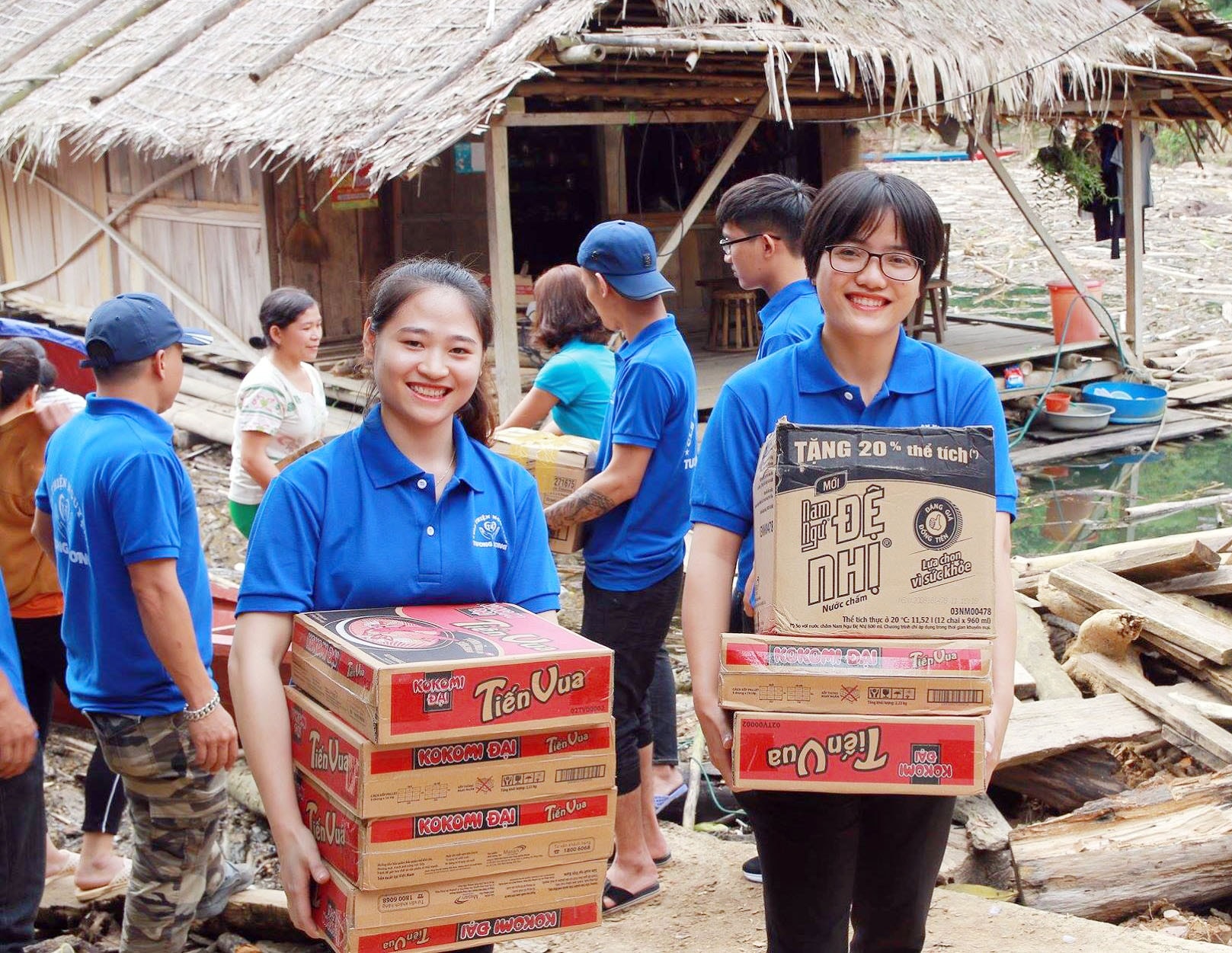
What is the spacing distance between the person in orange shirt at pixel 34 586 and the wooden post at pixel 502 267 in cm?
479

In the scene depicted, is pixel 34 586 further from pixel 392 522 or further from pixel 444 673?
pixel 444 673

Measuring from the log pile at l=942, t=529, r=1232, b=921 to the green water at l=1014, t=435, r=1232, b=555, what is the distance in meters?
2.95

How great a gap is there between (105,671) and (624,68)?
741cm

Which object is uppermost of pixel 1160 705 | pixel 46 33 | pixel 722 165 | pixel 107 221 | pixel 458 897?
pixel 46 33

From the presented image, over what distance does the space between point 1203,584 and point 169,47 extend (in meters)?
9.91

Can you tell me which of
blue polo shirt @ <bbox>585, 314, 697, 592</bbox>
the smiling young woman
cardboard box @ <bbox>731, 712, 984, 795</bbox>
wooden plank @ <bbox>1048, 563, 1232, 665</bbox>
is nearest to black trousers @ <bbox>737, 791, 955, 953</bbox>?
the smiling young woman

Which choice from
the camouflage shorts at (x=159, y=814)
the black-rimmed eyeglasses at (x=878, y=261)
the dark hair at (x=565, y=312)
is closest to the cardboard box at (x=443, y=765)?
the black-rimmed eyeglasses at (x=878, y=261)

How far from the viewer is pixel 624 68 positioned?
9633mm

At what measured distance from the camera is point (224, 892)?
377 centimetres

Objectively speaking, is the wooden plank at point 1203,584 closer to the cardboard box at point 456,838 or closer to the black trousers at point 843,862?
the black trousers at point 843,862

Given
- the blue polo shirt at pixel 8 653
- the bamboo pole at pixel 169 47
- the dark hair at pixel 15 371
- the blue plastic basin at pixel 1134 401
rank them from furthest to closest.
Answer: the blue plastic basin at pixel 1134 401
the bamboo pole at pixel 169 47
the dark hair at pixel 15 371
the blue polo shirt at pixel 8 653

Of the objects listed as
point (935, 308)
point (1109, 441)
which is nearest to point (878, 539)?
point (1109, 441)

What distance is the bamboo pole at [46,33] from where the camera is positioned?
14.2m

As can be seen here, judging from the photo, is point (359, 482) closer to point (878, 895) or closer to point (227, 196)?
point (878, 895)
